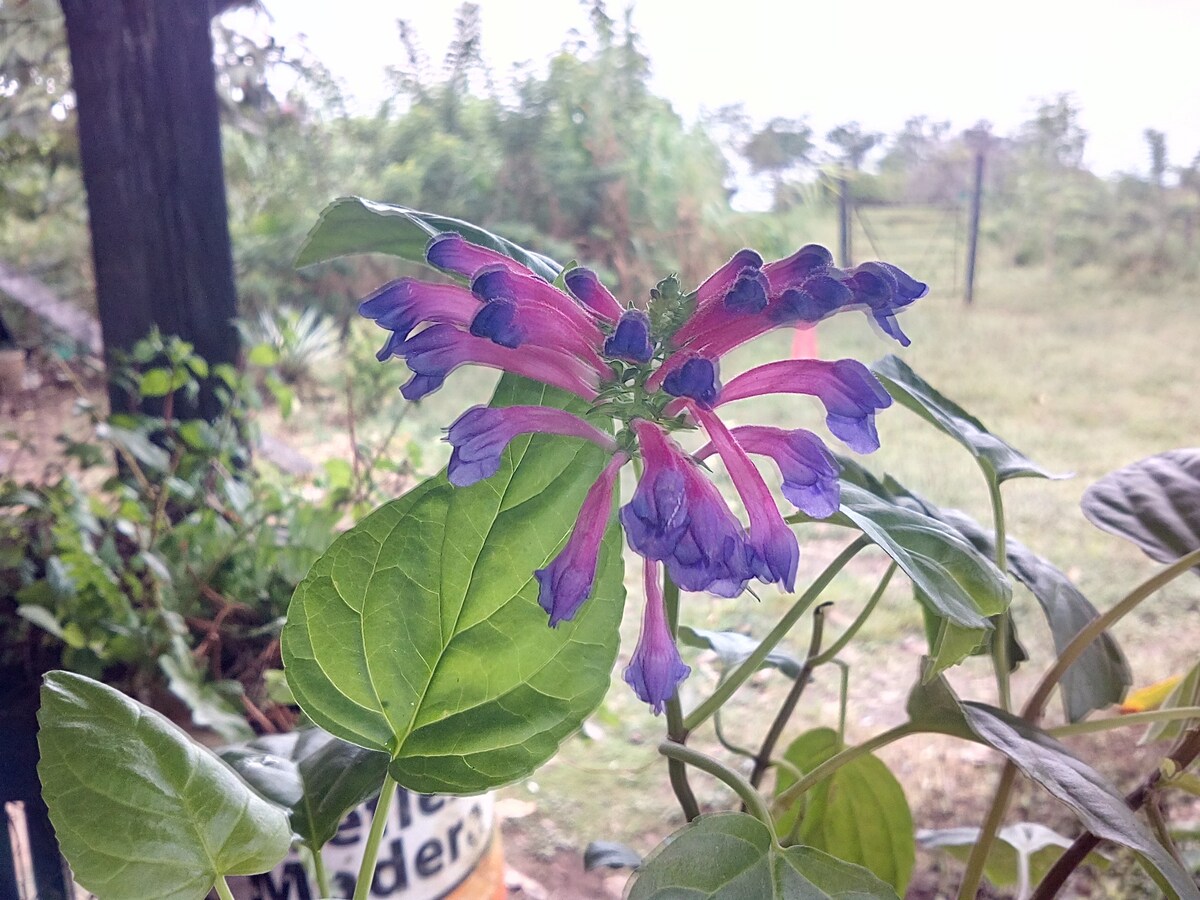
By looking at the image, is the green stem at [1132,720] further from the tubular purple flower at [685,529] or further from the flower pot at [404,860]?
the flower pot at [404,860]

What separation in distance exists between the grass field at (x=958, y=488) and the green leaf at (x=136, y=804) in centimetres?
54

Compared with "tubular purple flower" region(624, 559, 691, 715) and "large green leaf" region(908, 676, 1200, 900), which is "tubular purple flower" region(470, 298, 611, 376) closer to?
"tubular purple flower" region(624, 559, 691, 715)

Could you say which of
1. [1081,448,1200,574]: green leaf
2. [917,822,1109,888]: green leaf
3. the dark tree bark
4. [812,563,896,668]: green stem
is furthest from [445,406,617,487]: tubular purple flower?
the dark tree bark

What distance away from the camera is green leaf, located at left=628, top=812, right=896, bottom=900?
1.11 feet

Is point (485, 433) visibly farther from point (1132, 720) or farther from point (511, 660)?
point (1132, 720)

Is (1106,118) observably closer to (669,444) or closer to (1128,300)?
(1128,300)

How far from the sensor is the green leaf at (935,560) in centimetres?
33

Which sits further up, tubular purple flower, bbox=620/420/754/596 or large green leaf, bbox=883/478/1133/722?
tubular purple flower, bbox=620/420/754/596

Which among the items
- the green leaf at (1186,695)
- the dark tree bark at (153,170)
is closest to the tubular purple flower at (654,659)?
the green leaf at (1186,695)

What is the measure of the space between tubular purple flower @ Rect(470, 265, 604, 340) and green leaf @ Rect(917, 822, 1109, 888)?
1.55 ft

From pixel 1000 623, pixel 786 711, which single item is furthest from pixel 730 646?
pixel 1000 623

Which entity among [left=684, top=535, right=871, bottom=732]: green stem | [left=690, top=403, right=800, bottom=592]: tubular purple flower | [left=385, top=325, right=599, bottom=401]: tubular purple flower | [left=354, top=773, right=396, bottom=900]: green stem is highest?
[left=385, top=325, right=599, bottom=401]: tubular purple flower

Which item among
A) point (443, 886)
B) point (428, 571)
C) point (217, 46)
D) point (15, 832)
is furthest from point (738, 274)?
point (217, 46)

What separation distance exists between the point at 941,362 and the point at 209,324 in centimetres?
80
